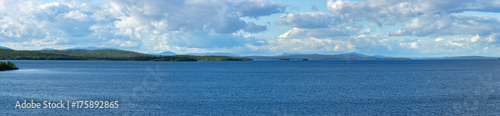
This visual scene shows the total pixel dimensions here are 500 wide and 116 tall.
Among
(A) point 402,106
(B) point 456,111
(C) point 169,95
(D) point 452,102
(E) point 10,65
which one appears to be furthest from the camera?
(E) point 10,65

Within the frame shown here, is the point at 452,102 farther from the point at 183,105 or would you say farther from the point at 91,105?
the point at 91,105

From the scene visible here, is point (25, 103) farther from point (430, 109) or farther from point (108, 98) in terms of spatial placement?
point (430, 109)

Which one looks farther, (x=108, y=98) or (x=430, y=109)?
(x=108, y=98)

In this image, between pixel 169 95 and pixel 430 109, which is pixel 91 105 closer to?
pixel 169 95

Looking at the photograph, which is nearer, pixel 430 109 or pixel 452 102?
pixel 430 109

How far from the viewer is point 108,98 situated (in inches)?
1983

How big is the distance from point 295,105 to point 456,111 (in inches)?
626

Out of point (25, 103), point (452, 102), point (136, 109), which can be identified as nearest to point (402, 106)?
point (452, 102)

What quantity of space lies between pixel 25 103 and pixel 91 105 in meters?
7.65

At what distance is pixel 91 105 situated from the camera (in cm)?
4288

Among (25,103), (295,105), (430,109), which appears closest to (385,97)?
(430,109)

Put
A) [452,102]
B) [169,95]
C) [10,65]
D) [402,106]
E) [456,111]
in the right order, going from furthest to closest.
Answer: [10,65], [169,95], [452,102], [402,106], [456,111]

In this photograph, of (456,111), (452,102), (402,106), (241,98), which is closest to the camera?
→ (456,111)

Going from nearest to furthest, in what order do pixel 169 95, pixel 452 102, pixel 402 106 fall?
1. pixel 402 106
2. pixel 452 102
3. pixel 169 95
